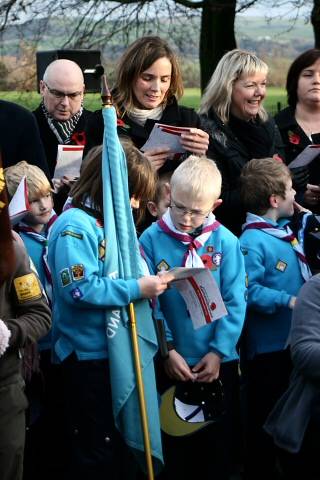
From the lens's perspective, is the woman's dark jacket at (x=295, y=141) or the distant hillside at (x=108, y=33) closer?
the woman's dark jacket at (x=295, y=141)

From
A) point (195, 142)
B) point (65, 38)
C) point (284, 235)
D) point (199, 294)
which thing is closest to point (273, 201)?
point (284, 235)

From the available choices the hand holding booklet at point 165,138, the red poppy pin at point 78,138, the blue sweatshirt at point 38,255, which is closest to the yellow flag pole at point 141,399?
the blue sweatshirt at point 38,255

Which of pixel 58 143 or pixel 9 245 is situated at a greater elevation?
pixel 9 245

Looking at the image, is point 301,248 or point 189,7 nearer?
point 301,248

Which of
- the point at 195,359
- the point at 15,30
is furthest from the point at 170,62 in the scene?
the point at 15,30

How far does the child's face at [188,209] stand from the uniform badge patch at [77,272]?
22.8 inches

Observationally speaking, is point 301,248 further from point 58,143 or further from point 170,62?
point 58,143

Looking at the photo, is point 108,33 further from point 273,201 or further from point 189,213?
point 189,213

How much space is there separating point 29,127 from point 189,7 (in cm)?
1240

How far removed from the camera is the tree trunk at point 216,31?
1577 cm

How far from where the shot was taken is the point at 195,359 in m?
4.04

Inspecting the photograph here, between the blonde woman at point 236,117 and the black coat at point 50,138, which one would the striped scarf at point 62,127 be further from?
the blonde woman at point 236,117

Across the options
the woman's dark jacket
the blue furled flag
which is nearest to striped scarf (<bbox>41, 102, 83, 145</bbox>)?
the woman's dark jacket

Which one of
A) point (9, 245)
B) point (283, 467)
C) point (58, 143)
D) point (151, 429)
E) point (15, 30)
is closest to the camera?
point (9, 245)
